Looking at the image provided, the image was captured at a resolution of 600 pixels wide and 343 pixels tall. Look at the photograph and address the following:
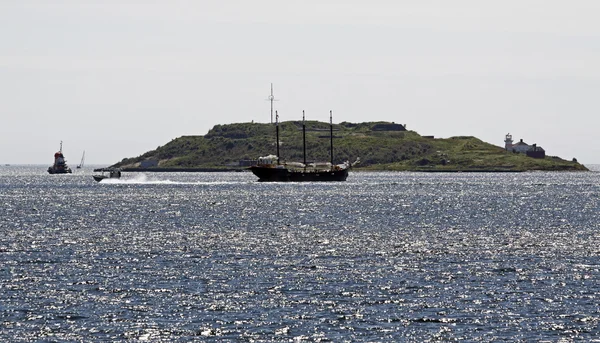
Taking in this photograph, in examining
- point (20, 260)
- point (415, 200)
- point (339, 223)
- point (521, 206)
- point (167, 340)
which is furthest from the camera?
point (415, 200)

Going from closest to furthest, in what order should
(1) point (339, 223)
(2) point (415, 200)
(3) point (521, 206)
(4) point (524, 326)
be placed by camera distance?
(4) point (524, 326) < (1) point (339, 223) < (3) point (521, 206) < (2) point (415, 200)

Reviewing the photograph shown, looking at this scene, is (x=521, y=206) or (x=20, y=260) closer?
(x=20, y=260)

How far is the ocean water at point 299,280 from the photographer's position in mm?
47688

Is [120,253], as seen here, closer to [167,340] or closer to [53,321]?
[53,321]

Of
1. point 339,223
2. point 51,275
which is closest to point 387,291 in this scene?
point 51,275

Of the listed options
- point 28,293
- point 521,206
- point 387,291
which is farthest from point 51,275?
point 521,206

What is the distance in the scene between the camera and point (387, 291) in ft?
193

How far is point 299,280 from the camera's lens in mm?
63438

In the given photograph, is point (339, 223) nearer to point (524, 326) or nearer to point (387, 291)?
point (387, 291)

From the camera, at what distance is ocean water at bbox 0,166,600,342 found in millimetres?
47688

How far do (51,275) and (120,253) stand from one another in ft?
48.8

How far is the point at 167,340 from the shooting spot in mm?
45188

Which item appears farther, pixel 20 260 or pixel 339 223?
pixel 339 223

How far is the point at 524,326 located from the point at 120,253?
41.1 m
